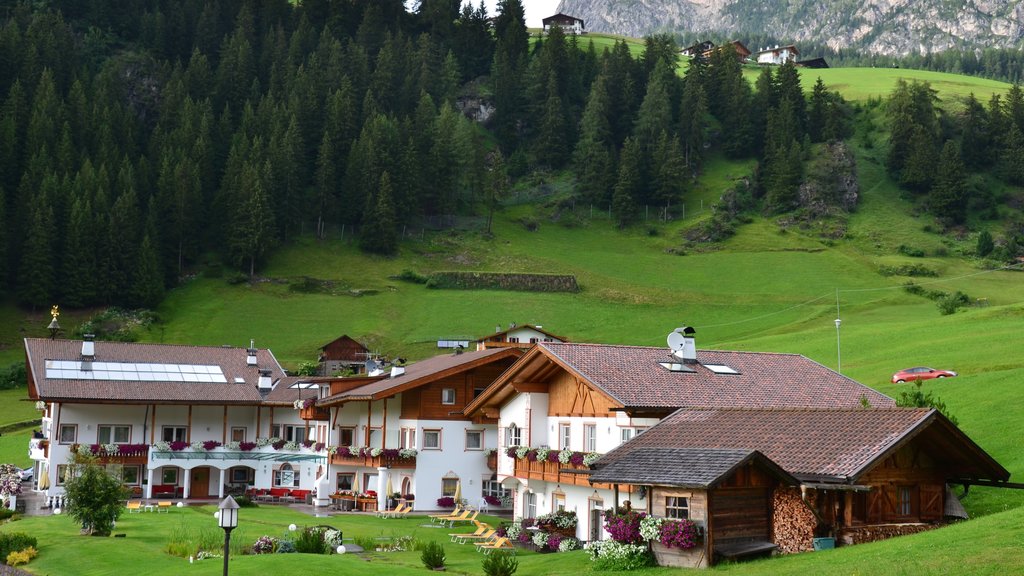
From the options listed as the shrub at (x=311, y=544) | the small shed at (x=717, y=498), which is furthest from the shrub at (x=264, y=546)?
the small shed at (x=717, y=498)

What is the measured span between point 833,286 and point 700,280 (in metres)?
13.4

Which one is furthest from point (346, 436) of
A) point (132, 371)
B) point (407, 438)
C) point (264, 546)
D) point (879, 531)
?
point (879, 531)

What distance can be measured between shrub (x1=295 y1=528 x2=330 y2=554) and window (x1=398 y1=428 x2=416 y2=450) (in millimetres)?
15674

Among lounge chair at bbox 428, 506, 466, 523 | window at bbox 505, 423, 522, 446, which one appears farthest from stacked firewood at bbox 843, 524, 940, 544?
lounge chair at bbox 428, 506, 466, 523

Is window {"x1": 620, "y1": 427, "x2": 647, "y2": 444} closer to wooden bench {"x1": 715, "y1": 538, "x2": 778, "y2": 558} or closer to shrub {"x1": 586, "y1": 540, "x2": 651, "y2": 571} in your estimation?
shrub {"x1": 586, "y1": 540, "x2": 651, "y2": 571}

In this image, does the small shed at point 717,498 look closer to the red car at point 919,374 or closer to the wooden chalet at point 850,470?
the wooden chalet at point 850,470

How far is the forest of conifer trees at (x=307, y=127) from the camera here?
108062 mm

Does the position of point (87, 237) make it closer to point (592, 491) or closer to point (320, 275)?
point (320, 275)

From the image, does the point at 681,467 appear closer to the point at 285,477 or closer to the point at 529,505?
the point at 529,505

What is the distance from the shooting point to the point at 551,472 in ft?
126

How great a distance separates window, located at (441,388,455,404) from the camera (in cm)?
5084

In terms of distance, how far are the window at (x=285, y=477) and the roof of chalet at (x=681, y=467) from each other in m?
33.6

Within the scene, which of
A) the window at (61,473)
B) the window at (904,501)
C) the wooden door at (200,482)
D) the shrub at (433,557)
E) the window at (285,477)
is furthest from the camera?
the window at (285,477)

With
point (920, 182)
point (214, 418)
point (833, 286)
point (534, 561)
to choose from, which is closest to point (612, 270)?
point (833, 286)
